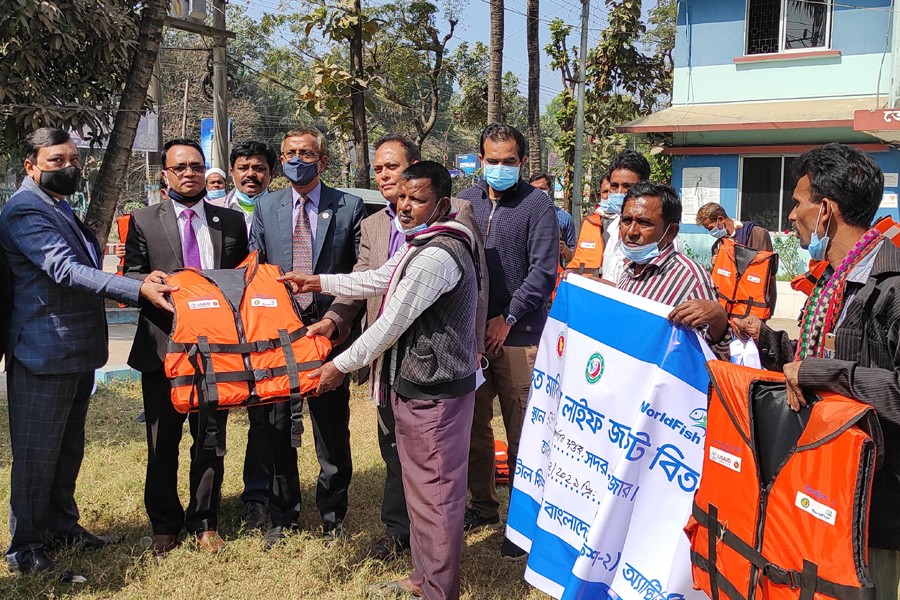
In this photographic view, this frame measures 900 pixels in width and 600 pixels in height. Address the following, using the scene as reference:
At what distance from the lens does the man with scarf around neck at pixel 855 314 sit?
2.21 m

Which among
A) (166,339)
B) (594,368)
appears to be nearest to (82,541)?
(166,339)

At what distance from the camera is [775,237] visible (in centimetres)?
1412

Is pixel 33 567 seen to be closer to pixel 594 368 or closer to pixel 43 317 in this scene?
Answer: pixel 43 317

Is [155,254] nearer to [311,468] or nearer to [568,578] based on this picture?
[311,468]

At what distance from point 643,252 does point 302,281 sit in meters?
1.63

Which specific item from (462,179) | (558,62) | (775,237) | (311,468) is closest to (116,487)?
(311,468)

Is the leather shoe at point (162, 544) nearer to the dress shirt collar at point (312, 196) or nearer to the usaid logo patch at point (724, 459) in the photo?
the dress shirt collar at point (312, 196)

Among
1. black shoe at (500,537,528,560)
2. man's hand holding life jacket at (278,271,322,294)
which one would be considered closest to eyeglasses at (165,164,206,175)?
man's hand holding life jacket at (278,271,322,294)

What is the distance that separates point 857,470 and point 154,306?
3.26 metres

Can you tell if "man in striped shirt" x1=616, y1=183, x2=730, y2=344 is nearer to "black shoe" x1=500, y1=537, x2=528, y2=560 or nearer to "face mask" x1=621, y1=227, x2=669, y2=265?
"face mask" x1=621, y1=227, x2=669, y2=265

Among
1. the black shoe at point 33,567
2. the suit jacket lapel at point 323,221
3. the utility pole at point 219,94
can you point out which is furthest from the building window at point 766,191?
the black shoe at point 33,567

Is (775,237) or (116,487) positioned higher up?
(775,237)

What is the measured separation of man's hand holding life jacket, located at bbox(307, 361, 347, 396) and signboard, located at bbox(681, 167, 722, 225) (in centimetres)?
1210

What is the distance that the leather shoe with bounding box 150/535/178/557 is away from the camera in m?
4.20
